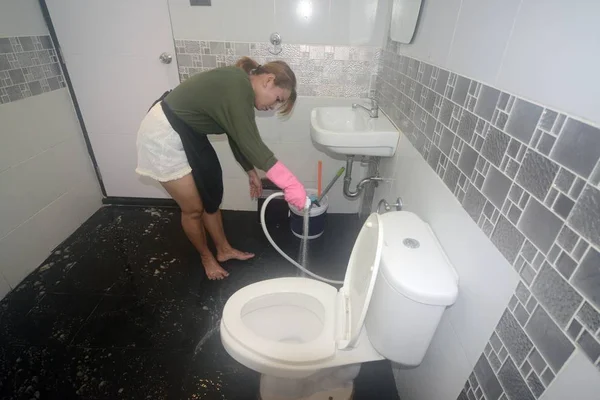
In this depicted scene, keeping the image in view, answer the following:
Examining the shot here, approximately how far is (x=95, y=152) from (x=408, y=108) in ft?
6.57

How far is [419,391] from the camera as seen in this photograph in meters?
1.01

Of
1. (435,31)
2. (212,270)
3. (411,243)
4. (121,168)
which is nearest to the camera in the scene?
(411,243)

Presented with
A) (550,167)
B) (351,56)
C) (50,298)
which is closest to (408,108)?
(351,56)

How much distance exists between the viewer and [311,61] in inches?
69.2

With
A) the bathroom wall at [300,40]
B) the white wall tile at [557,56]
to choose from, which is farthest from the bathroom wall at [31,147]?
the white wall tile at [557,56]

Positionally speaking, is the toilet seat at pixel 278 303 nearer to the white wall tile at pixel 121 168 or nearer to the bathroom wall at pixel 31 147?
the bathroom wall at pixel 31 147

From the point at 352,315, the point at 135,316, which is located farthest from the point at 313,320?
the point at 135,316

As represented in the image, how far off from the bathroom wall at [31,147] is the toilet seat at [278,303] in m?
1.33

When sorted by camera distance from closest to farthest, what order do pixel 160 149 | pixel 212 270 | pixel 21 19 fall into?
pixel 160 149, pixel 21 19, pixel 212 270

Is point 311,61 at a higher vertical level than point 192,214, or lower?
higher

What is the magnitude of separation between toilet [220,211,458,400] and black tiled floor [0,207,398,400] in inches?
11.0

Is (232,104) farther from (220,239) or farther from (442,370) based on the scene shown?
(442,370)

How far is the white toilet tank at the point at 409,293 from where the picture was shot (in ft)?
2.43

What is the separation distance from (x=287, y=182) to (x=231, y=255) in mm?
841
